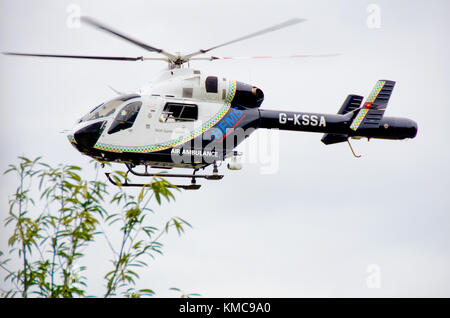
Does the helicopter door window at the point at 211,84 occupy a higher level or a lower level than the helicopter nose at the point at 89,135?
higher

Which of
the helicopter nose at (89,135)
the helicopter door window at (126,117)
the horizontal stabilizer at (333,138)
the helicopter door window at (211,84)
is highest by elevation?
the helicopter door window at (211,84)

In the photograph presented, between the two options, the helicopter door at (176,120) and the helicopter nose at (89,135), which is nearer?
the helicopter nose at (89,135)

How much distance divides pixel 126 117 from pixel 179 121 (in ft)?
4.56

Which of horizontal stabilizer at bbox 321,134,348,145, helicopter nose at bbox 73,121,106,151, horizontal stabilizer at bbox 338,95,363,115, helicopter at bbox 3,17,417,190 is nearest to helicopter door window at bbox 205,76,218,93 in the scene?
helicopter at bbox 3,17,417,190

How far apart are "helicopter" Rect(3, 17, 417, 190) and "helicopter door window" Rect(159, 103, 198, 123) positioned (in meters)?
0.03

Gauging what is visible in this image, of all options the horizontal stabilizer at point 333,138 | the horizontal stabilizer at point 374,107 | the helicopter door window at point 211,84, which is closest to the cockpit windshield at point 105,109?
the helicopter door window at point 211,84

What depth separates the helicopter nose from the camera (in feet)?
61.1

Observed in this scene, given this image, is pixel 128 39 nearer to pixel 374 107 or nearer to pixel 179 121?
Result: pixel 179 121

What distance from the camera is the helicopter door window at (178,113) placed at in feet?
63.0

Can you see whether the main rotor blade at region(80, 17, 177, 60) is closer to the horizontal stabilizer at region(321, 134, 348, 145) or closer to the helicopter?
the helicopter

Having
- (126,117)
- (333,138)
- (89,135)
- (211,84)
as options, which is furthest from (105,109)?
(333,138)

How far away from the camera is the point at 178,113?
1936cm

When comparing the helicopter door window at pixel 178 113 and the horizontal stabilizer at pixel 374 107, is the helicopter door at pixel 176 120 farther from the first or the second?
the horizontal stabilizer at pixel 374 107
